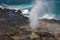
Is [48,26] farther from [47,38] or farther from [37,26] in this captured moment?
[47,38]

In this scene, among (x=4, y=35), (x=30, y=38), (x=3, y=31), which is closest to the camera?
(x=30, y=38)

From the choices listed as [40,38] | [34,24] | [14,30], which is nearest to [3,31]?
[14,30]

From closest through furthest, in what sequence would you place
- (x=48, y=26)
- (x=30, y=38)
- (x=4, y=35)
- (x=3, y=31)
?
1. (x=30, y=38)
2. (x=4, y=35)
3. (x=3, y=31)
4. (x=48, y=26)

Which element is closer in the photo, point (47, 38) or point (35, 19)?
point (47, 38)

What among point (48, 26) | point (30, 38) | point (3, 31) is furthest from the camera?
point (48, 26)

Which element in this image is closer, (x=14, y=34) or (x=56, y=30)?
(x=14, y=34)

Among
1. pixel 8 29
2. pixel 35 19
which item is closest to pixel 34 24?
pixel 35 19

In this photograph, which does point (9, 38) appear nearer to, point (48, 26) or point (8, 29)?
point (8, 29)

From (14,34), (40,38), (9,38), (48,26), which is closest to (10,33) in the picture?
(14,34)

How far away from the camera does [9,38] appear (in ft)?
66.7

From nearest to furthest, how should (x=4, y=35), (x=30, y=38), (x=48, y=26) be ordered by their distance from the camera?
(x=30, y=38), (x=4, y=35), (x=48, y=26)

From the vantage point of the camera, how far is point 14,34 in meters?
21.9

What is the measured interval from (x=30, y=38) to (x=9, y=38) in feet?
5.25

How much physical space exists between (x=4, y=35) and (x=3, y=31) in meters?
1.63
